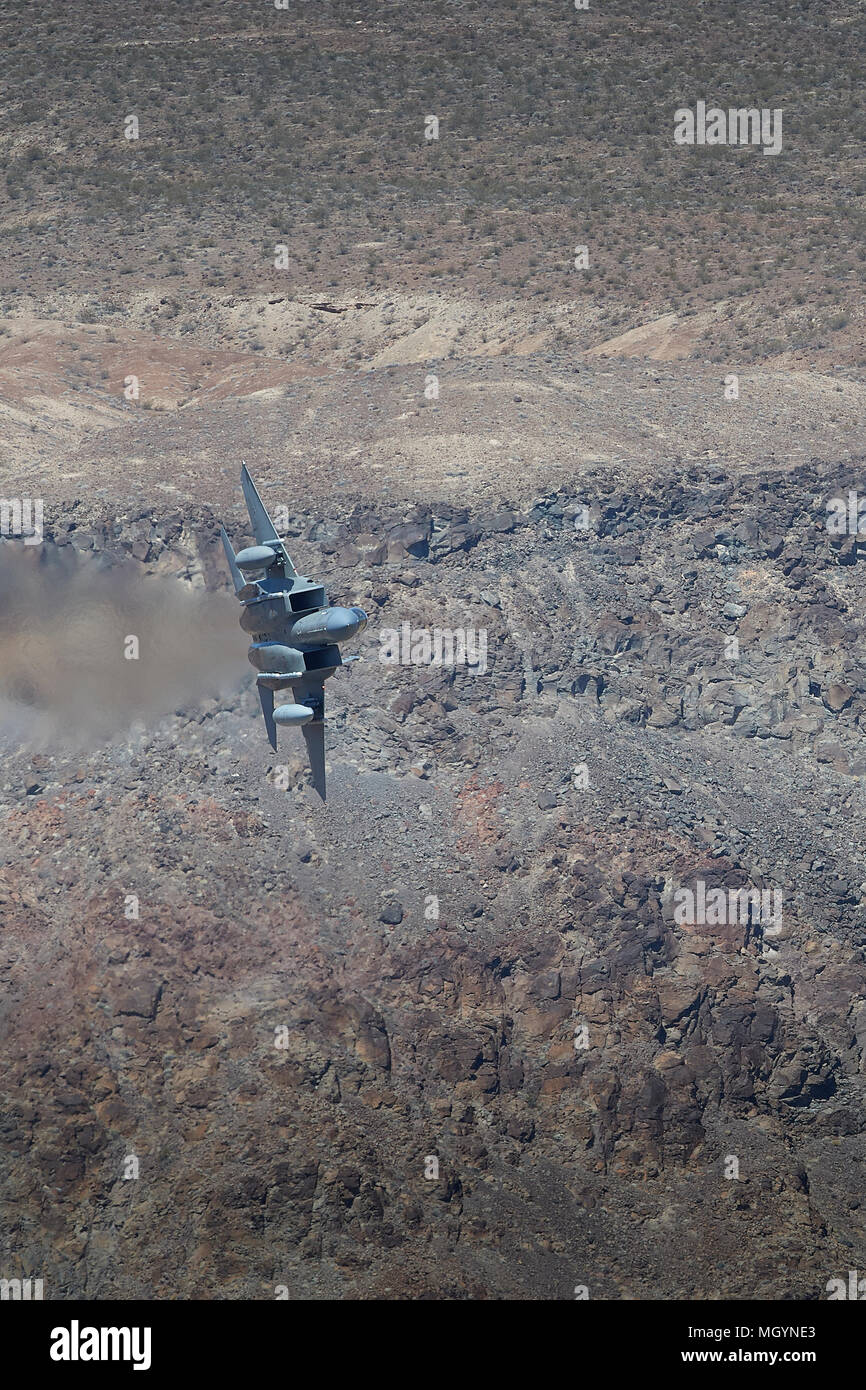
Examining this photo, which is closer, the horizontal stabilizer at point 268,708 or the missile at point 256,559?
the missile at point 256,559

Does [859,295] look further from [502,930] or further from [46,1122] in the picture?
[46,1122]

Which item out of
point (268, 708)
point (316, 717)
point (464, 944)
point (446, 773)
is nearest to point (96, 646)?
point (446, 773)

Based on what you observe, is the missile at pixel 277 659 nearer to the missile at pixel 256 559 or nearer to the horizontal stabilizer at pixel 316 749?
the missile at pixel 256 559

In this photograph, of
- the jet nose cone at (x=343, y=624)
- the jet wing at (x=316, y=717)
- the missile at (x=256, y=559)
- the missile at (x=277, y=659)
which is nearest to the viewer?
the jet nose cone at (x=343, y=624)

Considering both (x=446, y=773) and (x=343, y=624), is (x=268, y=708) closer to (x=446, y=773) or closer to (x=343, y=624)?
(x=343, y=624)

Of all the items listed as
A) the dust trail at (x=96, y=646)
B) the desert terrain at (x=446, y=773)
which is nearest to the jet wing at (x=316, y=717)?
the desert terrain at (x=446, y=773)

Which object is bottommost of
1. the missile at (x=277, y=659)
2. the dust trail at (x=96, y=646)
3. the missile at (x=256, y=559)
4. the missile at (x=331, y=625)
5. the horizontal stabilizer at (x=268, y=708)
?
the dust trail at (x=96, y=646)
